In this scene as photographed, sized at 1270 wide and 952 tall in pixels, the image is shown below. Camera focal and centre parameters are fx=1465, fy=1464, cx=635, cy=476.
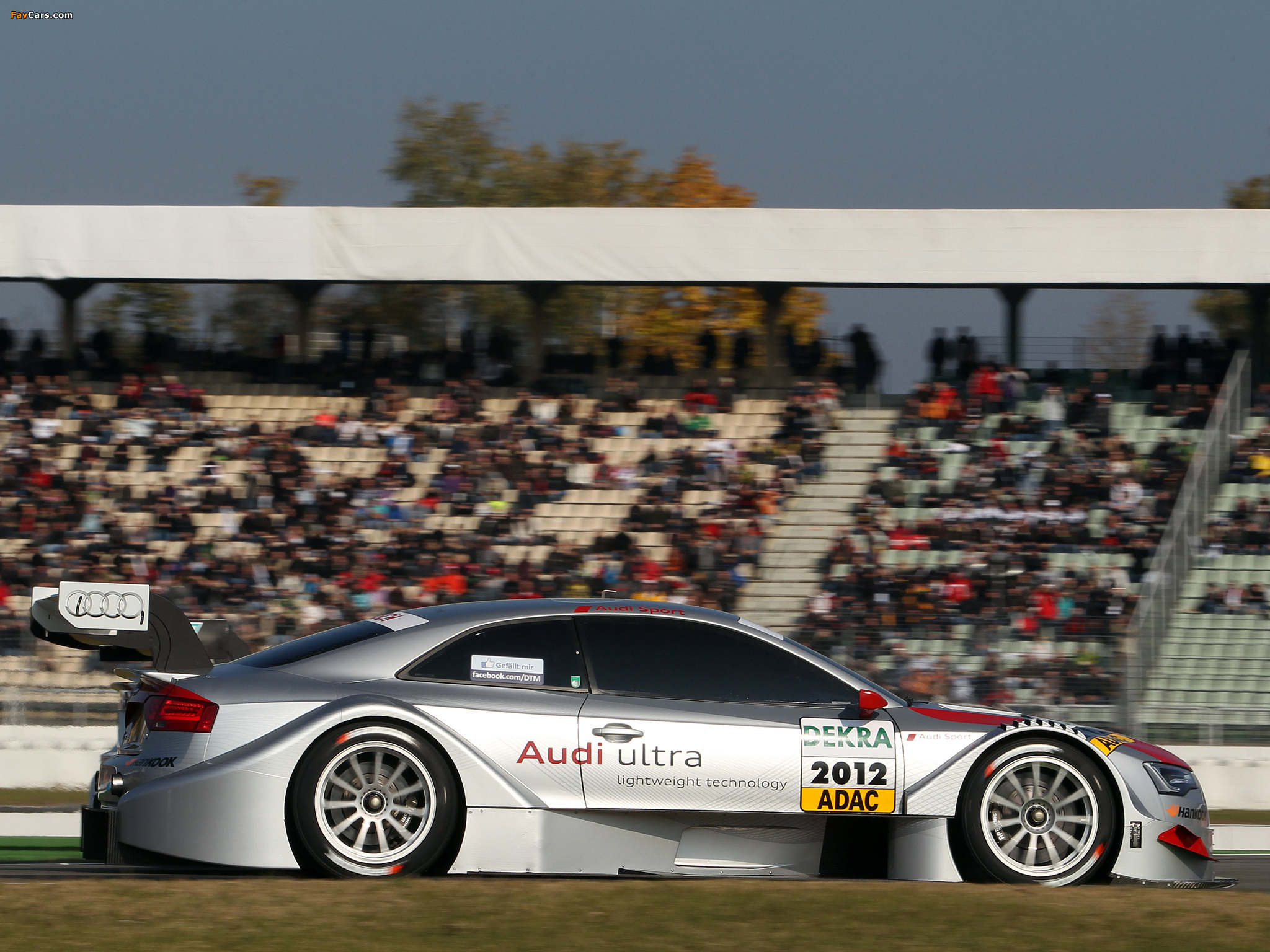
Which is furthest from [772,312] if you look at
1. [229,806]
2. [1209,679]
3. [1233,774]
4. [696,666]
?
[229,806]

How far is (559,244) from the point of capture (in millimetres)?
21062

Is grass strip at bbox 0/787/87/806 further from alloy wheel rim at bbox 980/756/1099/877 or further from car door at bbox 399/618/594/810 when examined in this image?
alloy wheel rim at bbox 980/756/1099/877

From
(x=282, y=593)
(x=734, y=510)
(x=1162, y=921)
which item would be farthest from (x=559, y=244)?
(x=1162, y=921)

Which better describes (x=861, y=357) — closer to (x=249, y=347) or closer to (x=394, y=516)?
(x=394, y=516)

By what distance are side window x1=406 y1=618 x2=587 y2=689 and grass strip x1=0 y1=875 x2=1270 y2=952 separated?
3.06 feet

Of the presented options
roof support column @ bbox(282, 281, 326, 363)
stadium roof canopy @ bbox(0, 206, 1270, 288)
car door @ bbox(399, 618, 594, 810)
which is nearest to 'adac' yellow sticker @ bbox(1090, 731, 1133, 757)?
car door @ bbox(399, 618, 594, 810)

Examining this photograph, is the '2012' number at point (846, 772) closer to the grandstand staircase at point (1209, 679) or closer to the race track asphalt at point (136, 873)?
the race track asphalt at point (136, 873)

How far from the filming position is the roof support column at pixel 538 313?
20672mm

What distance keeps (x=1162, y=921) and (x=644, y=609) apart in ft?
8.18

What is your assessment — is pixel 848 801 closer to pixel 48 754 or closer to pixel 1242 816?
pixel 1242 816

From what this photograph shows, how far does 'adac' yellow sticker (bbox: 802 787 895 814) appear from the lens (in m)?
6.20

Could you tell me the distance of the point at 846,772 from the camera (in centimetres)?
625

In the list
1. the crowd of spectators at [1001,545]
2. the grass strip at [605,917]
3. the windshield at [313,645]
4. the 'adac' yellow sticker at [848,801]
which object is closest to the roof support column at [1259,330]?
the crowd of spectators at [1001,545]

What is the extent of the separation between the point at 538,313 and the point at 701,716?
1592 cm
